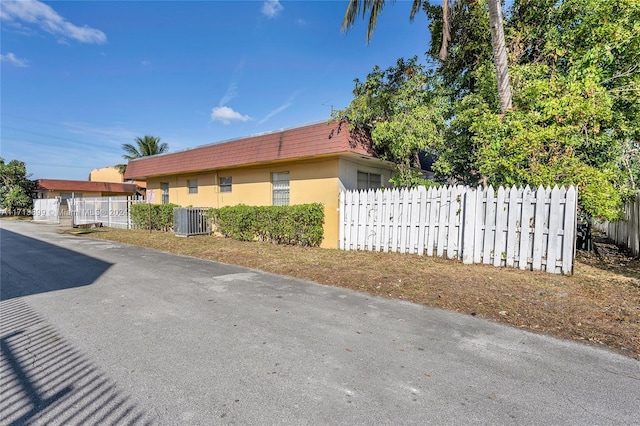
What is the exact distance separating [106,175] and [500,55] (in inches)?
1686

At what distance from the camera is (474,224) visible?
23.1 feet

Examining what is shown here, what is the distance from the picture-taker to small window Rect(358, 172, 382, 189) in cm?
1103

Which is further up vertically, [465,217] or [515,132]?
[515,132]

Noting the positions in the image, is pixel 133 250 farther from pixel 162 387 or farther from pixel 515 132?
pixel 515 132

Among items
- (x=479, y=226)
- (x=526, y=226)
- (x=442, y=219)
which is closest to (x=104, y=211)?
(x=442, y=219)

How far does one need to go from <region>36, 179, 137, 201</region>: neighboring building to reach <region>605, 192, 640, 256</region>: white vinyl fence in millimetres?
38029

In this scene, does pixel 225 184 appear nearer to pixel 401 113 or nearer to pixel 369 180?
pixel 369 180

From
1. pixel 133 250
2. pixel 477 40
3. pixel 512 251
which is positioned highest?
pixel 477 40

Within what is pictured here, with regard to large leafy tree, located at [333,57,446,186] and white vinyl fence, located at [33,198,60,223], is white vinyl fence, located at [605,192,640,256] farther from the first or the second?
white vinyl fence, located at [33,198,60,223]

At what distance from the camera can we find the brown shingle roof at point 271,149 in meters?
8.99

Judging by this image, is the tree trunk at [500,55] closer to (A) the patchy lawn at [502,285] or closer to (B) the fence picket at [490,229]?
(B) the fence picket at [490,229]

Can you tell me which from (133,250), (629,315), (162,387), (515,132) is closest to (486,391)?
(162,387)

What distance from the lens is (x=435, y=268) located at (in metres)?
6.68

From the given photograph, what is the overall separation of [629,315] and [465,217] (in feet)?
11.1
